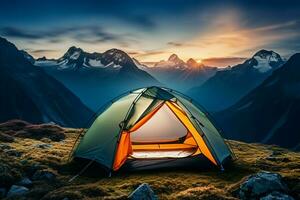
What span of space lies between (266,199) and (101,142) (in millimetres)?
11107

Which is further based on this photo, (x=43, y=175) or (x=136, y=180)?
(x=43, y=175)

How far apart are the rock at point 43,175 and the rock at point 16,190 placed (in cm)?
204

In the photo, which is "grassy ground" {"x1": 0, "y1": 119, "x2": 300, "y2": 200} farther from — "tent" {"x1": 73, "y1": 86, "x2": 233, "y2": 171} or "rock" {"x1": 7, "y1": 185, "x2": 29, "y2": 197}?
"tent" {"x1": 73, "y1": 86, "x2": 233, "y2": 171}

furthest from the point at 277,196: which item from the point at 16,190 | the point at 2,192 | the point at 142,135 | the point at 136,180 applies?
the point at 142,135

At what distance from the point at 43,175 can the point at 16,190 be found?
262 centimetres

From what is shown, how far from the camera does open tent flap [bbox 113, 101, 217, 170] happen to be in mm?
24516

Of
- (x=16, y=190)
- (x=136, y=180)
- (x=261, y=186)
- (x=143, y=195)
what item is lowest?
(x=136, y=180)

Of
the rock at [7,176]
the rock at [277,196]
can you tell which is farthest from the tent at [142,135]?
the rock at [277,196]

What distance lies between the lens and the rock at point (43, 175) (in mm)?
20859

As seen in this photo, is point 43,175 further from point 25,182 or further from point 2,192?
point 2,192

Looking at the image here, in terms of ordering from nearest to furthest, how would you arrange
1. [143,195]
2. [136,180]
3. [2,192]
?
[143,195] → [2,192] → [136,180]

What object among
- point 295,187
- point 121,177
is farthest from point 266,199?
point 121,177

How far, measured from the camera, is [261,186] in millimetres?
16469

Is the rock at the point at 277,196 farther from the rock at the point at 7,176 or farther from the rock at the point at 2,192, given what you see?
the rock at the point at 7,176
